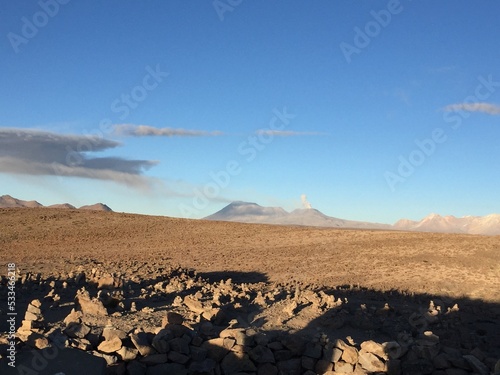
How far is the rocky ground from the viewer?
6.30 m

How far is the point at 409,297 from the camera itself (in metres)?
15.2

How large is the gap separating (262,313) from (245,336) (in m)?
2.69

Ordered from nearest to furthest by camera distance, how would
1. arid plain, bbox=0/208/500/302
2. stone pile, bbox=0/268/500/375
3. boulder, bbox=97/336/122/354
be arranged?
1. boulder, bbox=97/336/122/354
2. stone pile, bbox=0/268/500/375
3. arid plain, bbox=0/208/500/302

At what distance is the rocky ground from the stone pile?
0.02 meters

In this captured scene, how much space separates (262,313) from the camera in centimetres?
948

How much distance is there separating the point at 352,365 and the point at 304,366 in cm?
64

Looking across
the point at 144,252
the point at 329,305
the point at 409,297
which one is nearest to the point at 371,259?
the point at 409,297

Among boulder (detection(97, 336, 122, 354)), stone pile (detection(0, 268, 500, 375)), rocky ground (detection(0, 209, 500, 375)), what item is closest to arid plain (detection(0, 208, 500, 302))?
rocky ground (detection(0, 209, 500, 375))

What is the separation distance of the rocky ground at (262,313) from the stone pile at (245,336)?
18 millimetres

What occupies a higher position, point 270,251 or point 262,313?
point 270,251

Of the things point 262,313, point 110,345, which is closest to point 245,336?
point 110,345

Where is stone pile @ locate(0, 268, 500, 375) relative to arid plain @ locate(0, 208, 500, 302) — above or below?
below

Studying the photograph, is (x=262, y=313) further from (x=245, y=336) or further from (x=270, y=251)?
(x=270, y=251)

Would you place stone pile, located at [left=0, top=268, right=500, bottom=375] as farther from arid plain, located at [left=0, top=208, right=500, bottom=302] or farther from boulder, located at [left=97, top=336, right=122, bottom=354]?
arid plain, located at [left=0, top=208, right=500, bottom=302]
